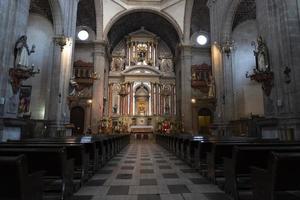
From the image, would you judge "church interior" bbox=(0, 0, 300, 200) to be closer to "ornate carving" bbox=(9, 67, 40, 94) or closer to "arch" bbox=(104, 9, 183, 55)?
"ornate carving" bbox=(9, 67, 40, 94)

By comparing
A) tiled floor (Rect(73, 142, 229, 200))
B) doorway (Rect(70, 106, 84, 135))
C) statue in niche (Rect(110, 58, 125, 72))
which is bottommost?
tiled floor (Rect(73, 142, 229, 200))

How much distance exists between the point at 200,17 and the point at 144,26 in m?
8.91

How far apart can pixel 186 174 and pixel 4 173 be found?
12.7 feet

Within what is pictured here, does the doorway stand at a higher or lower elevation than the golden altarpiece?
lower

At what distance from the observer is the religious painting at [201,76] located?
2245 centimetres

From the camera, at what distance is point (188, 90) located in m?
22.5

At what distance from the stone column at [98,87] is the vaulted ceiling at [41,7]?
7841 mm

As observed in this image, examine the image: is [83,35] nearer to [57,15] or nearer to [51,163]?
[57,15]

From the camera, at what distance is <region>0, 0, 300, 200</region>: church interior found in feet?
10.2

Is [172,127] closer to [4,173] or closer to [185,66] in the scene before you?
[185,66]

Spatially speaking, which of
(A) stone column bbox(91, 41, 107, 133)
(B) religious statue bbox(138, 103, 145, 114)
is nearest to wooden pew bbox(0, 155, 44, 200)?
(A) stone column bbox(91, 41, 107, 133)

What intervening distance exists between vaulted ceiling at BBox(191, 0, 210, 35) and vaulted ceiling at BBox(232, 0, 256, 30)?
276 inches

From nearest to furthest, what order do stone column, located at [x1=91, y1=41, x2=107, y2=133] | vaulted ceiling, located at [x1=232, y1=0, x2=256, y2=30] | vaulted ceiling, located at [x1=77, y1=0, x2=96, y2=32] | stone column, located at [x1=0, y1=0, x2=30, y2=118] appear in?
stone column, located at [x1=0, y1=0, x2=30, y2=118], vaulted ceiling, located at [x1=232, y1=0, x2=256, y2=30], stone column, located at [x1=91, y1=41, x2=107, y2=133], vaulted ceiling, located at [x1=77, y1=0, x2=96, y2=32]

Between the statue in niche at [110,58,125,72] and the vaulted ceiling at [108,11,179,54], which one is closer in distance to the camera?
the vaulted ceiling at [108,11,179,54]
